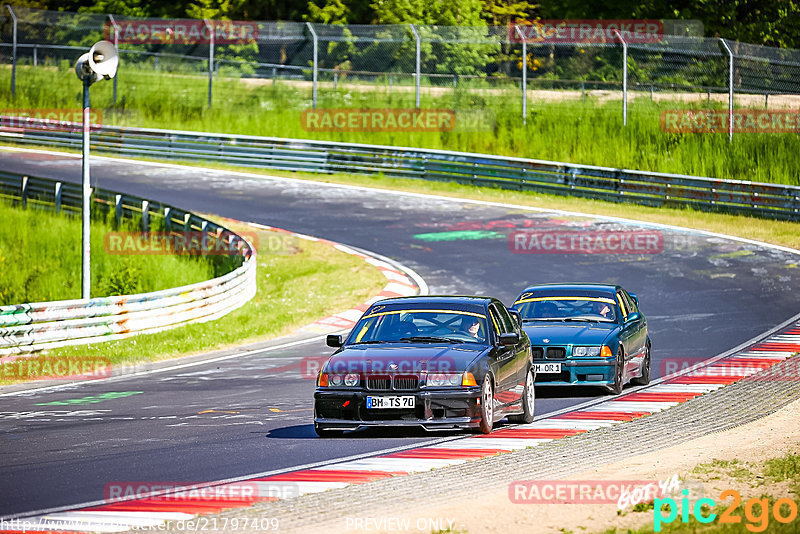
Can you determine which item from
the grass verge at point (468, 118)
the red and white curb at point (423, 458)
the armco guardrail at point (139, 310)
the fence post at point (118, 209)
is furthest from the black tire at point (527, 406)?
the grass verge at point (468, 118)

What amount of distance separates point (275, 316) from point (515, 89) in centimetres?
1978

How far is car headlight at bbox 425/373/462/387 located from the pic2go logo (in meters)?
3.20

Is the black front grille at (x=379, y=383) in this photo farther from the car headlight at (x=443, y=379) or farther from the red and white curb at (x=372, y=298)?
the red and white curb at (x=372, y=298)

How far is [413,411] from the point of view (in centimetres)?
1132

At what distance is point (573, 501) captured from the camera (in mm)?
8594

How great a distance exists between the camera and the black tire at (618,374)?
588 inches

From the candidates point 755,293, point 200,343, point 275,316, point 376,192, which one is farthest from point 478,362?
point 376,192

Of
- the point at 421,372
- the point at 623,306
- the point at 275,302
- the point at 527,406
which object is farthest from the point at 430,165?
the point at 421,372

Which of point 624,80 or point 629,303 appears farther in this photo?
point 624,80

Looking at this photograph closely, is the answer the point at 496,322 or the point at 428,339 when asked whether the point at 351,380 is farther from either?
the point at 496,322

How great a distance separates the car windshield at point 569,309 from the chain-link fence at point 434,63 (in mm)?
19434

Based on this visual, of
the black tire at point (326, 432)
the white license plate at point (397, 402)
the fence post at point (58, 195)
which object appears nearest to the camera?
the white license plate at point (397, 402)

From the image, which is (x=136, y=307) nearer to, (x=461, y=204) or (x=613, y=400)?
(x=613, y=400)

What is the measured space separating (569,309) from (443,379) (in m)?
5.20
